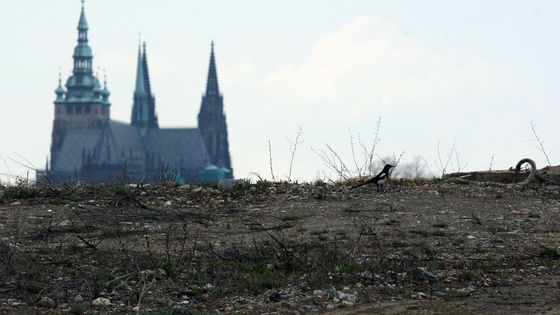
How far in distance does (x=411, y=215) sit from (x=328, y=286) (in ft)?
9.10

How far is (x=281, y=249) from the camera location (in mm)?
9617

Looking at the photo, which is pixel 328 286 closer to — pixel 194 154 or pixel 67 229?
pixel 67 229

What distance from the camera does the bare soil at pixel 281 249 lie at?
8438 mm

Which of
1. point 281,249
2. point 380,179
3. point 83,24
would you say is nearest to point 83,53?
point 83,24

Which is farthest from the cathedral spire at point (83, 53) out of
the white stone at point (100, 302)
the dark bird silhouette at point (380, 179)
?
the white stone at point (100, 302)

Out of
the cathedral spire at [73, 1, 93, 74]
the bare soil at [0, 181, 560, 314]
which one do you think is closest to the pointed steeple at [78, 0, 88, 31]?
the cathedral spire at [73, 1, 93, 74]

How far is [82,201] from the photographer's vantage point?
12.3 m

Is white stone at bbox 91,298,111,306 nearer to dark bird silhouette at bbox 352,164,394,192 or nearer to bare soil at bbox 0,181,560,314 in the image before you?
bare soil at bbox 0,181,560,314

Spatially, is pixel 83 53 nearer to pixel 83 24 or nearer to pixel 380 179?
pixel 83 24

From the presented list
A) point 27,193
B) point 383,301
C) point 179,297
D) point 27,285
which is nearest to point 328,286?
point 383,301

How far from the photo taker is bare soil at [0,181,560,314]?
844 centimetres

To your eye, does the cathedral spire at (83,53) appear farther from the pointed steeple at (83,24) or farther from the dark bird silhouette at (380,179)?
the dark bird silhouette at (380,179)

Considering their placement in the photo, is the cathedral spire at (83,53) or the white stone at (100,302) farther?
the cathedral spire at (83,53)

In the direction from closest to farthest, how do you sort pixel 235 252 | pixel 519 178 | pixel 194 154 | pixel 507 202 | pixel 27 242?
pixel 235 252
pixel 27 242
pixel 507 202
pixel 519 178
pixel 194 154
